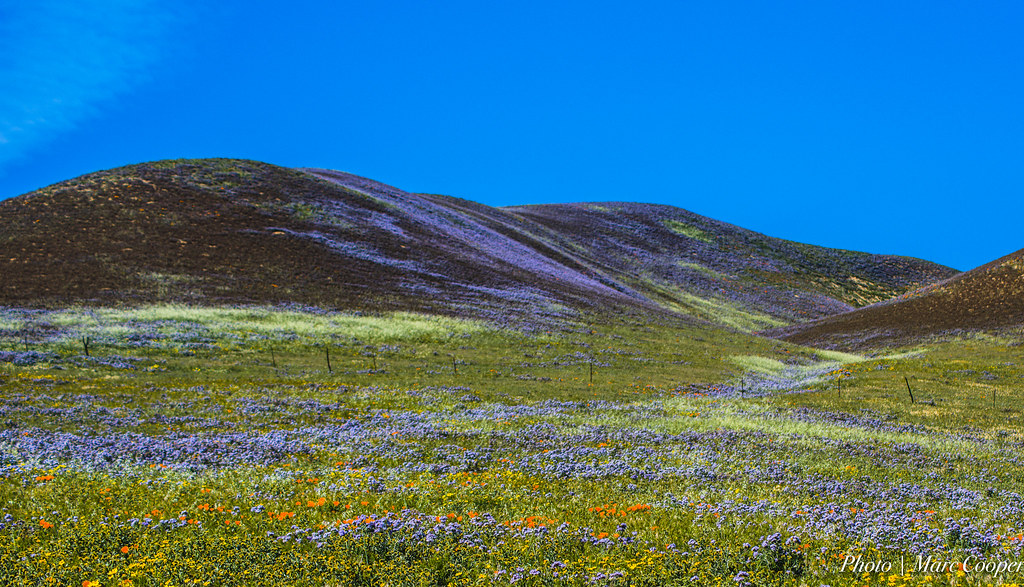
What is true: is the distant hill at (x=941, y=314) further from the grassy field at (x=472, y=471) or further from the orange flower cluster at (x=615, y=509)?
the orange flower cluster at (x=615, y=509)

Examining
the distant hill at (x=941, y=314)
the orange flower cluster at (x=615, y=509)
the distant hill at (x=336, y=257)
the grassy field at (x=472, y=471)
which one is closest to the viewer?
the grassy field at (x=472, y=471)

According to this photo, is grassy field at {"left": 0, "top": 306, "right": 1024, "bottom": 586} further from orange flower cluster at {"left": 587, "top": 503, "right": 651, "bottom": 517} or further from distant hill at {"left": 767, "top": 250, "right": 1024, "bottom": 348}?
distant hill at {"left": 767, "top": 250, "right": 1024, "bottom": 348}

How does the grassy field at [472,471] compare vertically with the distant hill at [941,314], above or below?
below

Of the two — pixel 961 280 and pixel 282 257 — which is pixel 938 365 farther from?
pixel 282 257

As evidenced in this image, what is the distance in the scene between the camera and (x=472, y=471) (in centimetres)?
1414

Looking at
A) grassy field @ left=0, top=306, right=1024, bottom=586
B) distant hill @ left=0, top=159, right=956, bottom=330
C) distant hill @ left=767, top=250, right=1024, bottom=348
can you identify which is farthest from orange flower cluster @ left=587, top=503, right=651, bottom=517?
distant hill @ left=767, top=250, right=1024, bottom=348

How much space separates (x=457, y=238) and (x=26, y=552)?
76033mm

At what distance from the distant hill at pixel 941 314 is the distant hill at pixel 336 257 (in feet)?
48.2

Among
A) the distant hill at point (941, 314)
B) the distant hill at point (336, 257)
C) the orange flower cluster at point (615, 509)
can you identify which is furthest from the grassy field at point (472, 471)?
the distant hill at point (941, 314)

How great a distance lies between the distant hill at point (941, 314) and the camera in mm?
58188

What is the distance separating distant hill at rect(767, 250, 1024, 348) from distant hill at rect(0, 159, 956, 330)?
48.2ft

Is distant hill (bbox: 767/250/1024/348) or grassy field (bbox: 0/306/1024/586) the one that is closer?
grassy field (bbox: 0/306/1024/586)

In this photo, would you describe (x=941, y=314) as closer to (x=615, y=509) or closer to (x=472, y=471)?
(x=472, y=471)

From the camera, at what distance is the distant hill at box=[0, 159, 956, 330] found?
52156 millimetres
